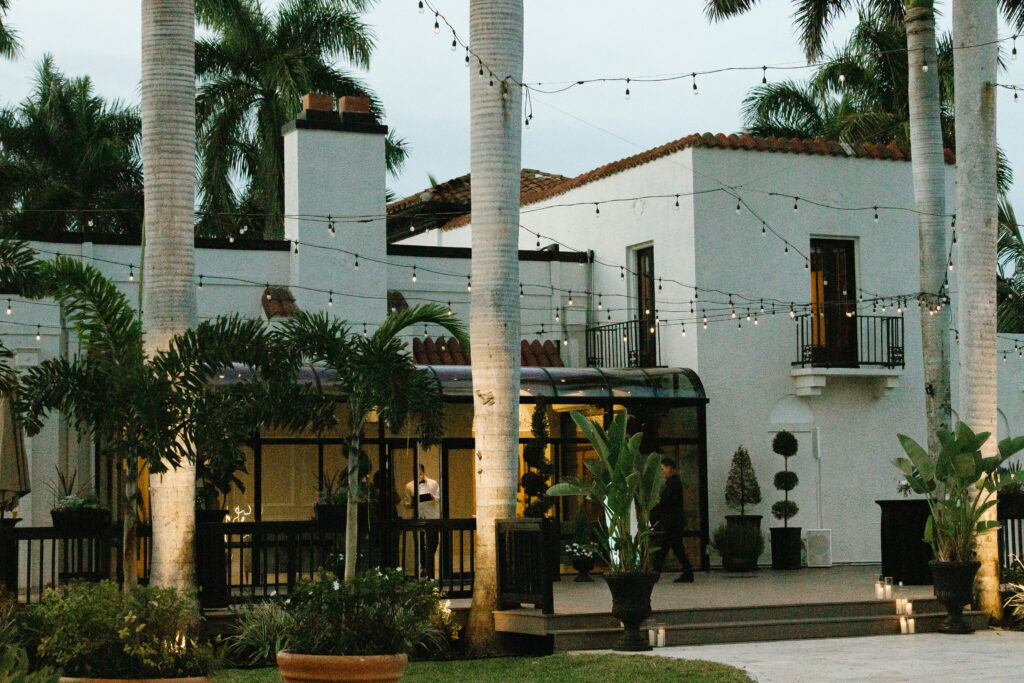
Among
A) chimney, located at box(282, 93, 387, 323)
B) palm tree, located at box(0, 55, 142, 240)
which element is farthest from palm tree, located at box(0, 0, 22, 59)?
chimney, located at box(282, 93, 387, 323)

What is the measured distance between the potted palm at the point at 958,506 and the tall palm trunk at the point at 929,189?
3735 mm

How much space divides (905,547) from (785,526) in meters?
4.00

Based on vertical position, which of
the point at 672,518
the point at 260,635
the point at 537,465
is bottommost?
the point at 260,635

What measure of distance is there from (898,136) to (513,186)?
60.1ft

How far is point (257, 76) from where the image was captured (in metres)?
30.4

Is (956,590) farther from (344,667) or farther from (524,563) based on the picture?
(344,667)

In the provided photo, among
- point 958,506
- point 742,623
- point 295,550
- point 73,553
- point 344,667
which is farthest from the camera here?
point 958,506

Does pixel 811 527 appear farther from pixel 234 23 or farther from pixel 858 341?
pixel 234 23

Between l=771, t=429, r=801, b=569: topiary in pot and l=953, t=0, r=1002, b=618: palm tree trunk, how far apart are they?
5.69 m

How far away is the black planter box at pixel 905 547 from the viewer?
17.8 metres

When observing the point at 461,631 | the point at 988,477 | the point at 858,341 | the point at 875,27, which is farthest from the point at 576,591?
the point at 875,27

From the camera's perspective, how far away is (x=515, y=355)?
46.4ft

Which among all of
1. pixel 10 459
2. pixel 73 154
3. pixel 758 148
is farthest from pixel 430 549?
pixel 73 154

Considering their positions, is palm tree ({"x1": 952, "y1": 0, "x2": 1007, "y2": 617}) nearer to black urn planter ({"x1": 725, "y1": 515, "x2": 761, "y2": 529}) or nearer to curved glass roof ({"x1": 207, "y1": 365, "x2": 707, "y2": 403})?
black urn planter ({"x1": 725, "y1": 515, "x2": 761, "y2": 529})
